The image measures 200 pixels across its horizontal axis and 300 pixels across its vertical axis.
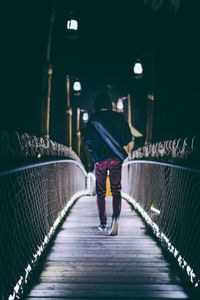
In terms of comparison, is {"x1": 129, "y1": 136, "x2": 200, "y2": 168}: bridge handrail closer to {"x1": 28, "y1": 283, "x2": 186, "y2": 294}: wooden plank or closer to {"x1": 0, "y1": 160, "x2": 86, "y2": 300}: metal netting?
{"x1": 28, "y1": 283, "x2": 186, "y2": 294}: wooden plank

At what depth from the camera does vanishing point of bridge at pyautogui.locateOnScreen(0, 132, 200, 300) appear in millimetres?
2795

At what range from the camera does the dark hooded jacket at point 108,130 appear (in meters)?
4.77

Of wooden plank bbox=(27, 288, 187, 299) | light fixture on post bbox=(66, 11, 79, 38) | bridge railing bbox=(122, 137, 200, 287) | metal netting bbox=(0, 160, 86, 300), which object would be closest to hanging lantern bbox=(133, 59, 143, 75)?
light fixture on post bbox=(66, 11, 79, 38)

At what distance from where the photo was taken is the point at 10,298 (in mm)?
2510

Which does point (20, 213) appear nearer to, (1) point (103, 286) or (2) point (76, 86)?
(1) point (103, 286)

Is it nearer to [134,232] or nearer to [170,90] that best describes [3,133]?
[134,232]

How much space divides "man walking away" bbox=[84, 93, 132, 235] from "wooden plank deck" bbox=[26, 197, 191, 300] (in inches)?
21.0

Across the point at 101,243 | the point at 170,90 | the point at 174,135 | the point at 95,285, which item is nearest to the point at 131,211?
the point at 101,243

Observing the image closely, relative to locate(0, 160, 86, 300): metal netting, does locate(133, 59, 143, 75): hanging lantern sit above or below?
above

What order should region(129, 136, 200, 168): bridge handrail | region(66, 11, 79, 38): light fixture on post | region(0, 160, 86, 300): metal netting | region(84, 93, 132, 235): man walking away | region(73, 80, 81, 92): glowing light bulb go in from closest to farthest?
1. region(0, 160, 86, 300): metal netting
2. region(129, 136, 200, 168): bridge handrail
3. region(84, 93, 132, 235): man walking away
4. region(66, 11, 79, 38): light fixture on post
5. region(73, 80, 81, 92): glowing light bulb

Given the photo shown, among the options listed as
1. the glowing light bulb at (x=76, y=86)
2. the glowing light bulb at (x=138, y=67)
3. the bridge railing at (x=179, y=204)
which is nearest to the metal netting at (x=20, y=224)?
the bridge railing at (x=179, y=204)

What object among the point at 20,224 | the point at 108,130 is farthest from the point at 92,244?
the point at 108,130

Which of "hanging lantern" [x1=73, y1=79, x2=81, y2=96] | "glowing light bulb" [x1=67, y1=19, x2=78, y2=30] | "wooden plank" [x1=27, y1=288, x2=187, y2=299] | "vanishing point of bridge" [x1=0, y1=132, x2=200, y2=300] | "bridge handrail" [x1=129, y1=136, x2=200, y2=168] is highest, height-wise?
"glowing light bulb" [x1=67, y1=19, x2=78, y2=30]

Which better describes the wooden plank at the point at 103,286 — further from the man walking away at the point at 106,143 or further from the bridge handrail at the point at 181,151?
the man walking away at the point at 106,143
